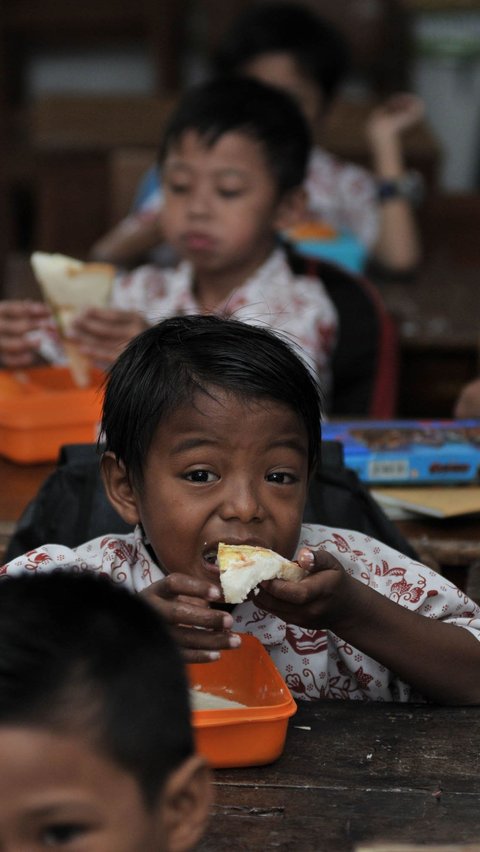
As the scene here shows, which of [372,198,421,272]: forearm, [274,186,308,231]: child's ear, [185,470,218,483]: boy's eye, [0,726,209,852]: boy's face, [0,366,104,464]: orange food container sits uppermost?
[0,726,209,852]: boy's face

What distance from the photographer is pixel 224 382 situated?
1.61 meters

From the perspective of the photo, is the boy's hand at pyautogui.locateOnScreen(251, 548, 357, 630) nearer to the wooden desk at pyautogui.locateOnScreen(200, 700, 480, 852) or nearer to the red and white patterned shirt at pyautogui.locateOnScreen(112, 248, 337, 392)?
the wooden desk at pyautogui.locateOnScreen(200, 700, 480, 852)

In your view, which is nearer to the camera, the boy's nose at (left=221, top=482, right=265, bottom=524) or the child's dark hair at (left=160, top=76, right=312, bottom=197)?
the boy's nose at (left=221, top=482, right=265, bottom=524)

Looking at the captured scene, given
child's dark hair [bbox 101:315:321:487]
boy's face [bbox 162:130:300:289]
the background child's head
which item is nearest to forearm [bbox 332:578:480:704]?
child's dark hair [bbox 101:315:321:487]

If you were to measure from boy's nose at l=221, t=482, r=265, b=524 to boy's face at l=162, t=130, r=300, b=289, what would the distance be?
64.4 inches

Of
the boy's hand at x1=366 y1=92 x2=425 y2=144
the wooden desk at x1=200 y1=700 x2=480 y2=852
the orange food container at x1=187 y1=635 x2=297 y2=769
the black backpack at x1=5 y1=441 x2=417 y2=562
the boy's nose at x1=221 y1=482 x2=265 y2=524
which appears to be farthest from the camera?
the boy's hand at x1=366 y1=92 x2=425 y2=144

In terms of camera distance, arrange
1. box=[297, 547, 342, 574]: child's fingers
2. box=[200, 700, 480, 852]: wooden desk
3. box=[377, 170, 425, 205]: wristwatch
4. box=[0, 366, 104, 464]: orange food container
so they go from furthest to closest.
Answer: box=[377, 170, 425, 205]: wristwatch, box=[0, 366, 104, 464]: orange food container, box=[297, 547, 342, 574]: child's fingers, box=[200, 700, 480, 852]: wooden desk

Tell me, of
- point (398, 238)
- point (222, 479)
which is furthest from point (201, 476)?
point (398, 238)

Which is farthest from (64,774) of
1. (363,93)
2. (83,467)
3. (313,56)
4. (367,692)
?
(363,93)

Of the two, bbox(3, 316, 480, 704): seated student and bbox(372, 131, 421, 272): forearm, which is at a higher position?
bbox(3, 316, 480, 704): seated student

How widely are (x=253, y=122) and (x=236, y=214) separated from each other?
0.78 ft

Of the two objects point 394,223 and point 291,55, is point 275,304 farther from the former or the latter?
point 291,55

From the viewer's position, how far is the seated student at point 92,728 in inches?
35.0

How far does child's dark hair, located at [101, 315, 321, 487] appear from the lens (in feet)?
5.28
